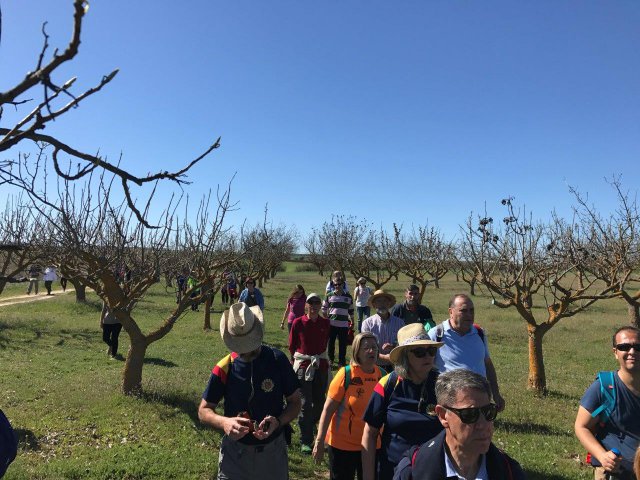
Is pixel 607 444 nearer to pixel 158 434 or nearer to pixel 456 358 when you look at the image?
pixel 456 358

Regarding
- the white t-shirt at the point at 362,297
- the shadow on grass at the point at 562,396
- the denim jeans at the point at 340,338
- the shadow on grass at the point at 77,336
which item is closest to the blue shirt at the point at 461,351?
the shadow on grass at the point at 562,396

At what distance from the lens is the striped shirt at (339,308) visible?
369 inches

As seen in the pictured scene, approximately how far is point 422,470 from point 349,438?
5.82 ft

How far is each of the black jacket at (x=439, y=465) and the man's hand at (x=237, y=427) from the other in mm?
1035

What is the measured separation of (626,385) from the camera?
9.74ft

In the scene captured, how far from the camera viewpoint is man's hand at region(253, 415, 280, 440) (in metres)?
2.80

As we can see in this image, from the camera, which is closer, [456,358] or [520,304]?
[456,358]

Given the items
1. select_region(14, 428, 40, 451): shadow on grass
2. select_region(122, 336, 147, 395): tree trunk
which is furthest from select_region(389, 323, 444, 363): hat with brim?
select_region(122, 336, 147, 395): tree trunk

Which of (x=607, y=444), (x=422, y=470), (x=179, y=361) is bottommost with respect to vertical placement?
(x=179, y=361)

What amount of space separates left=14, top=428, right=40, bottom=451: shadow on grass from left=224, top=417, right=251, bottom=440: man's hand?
398cm

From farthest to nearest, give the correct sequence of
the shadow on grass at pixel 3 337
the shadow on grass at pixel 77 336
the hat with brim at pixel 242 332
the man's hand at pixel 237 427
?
the shadow on grass at pixel 77 336 < the shadow on grass at pixel 3 337 < the hat with brim at pixel 242 332 < the man's hand at pixel 237 427

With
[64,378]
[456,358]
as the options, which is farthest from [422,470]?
[64,378]

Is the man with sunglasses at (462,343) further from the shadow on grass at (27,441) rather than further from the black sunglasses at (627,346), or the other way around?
the shadow on grass at (27,441)

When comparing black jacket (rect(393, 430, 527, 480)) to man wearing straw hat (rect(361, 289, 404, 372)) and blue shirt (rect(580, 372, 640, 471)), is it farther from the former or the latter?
man wearing straw hat (rect(361, 289, 404, 372))
